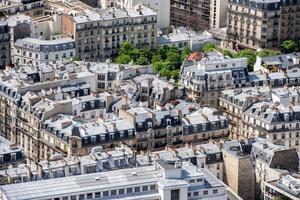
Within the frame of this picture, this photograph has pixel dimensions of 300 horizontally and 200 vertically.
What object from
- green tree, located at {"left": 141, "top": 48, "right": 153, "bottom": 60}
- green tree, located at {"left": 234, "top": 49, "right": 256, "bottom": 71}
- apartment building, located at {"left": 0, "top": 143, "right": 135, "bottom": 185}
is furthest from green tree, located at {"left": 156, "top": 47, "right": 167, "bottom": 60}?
apartment building, located at {"left": 0, "top": 143, "right": 135, "bottom": 185}

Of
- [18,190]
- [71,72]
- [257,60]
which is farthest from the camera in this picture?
[257,60]

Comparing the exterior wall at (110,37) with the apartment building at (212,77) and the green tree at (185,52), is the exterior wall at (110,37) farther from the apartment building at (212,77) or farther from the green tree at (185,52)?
the apartment building at (212,77)

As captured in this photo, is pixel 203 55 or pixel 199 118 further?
pixel 203 55

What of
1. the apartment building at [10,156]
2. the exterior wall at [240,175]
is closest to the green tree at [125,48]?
the exterior wall at [240,175]

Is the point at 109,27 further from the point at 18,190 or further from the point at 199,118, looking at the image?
the point at 18,190

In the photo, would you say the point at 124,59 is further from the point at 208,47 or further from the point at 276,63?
the point at 276,63

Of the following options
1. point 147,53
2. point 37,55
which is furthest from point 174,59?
point 37,55

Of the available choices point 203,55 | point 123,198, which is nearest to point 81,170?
point 123,198

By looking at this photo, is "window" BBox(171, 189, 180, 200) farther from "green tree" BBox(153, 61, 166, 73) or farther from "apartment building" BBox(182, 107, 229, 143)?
"green tree" BBox(153, 61, 166, 73)
